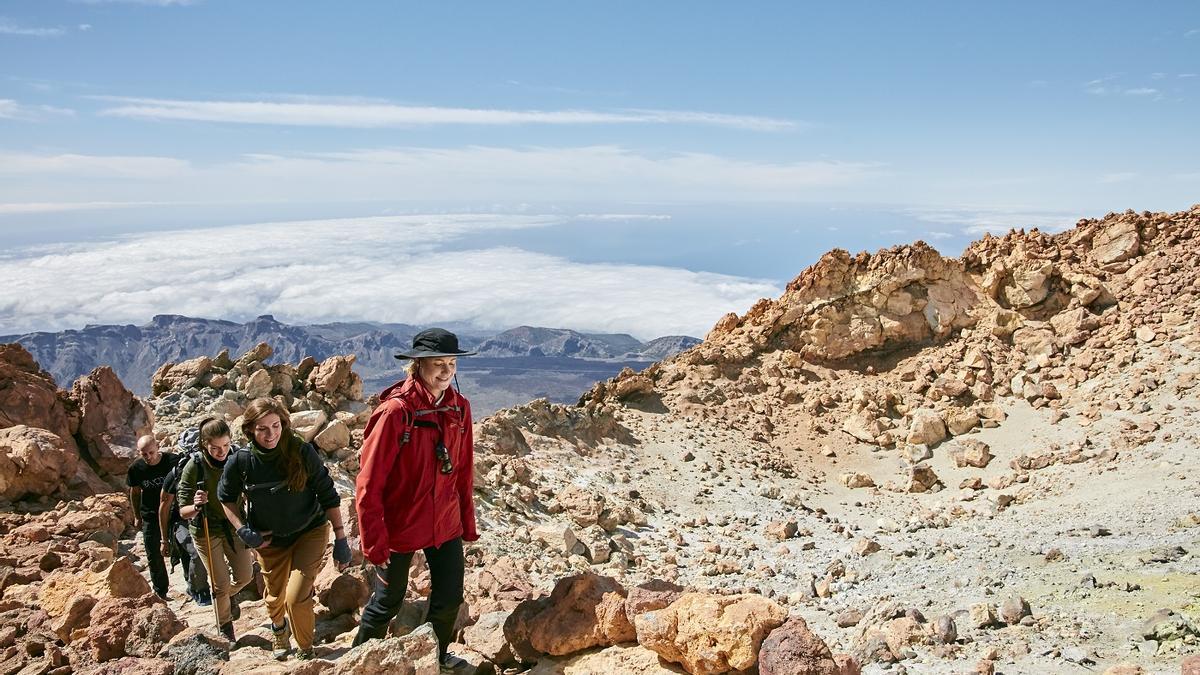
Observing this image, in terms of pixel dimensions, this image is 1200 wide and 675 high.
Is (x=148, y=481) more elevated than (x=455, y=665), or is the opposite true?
(x=148, y=481)

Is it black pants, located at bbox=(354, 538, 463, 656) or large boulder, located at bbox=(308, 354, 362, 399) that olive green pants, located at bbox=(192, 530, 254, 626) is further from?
large boulder, located at bbox=(308, 354, 362, 399)

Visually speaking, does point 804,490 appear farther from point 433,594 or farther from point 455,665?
point 433,594

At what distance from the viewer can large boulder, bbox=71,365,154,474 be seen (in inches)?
447

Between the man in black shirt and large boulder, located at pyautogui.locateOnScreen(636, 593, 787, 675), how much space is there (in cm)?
496

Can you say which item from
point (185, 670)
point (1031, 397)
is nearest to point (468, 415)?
point (185, 670)

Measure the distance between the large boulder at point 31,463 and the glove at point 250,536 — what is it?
628 cm

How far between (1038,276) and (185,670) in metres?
25.2

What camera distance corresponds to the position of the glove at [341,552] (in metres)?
5.22

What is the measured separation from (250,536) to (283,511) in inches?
10.2

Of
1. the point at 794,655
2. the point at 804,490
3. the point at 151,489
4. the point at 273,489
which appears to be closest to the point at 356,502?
the point at 273,489

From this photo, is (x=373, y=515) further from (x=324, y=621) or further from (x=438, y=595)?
(x=324, y=621)

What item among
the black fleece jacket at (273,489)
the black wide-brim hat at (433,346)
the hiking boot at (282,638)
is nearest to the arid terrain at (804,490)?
the hiking boot at (282,638)

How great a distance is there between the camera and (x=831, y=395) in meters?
23.4

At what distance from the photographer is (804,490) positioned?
62.4ft
